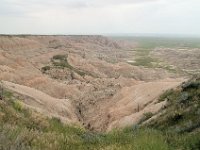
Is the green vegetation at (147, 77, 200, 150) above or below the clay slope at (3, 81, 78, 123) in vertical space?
above

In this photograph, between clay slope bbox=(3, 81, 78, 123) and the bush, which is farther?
the bush

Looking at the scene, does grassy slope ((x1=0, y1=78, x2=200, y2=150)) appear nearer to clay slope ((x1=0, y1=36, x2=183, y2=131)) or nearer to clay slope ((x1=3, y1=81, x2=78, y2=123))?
clay slope ((x1=0, y1=36, x2=183, y2=131))

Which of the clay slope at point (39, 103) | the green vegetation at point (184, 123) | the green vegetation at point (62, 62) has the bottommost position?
the green vegetation at point (62, 62)

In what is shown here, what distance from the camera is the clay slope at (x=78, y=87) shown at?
90.2 ft

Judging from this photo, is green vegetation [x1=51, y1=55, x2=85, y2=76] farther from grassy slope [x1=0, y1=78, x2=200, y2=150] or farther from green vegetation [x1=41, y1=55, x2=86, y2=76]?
grassy slope [x1=0, y1=78, x2=200, y2=150]

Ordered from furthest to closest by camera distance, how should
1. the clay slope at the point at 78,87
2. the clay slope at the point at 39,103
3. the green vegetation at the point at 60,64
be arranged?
the green vegetation at the point at 60,64, the clay slope at the point at 78,87, the clay slope at the point at 39,103

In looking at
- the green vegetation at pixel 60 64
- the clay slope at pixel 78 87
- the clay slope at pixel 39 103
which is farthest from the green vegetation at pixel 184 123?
the green vegetation at pixel 60 64

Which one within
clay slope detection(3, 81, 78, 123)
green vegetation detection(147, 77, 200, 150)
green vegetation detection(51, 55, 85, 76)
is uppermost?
green vegetation detection(147, 77, 200, 150)

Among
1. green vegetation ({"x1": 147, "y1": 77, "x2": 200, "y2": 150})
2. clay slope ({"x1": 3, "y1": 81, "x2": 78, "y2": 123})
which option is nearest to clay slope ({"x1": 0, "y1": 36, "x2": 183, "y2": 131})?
clay slope ({"x1": 3, "y1": 81, "x2": 78, "y2": 123})

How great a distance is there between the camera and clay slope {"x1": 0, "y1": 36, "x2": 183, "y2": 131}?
2748 cm

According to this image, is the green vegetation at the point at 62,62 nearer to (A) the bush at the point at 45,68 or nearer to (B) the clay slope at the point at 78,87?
(B) the clay slope at the point at 78,87

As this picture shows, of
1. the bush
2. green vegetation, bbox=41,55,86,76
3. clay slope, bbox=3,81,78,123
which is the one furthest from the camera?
green vegetation, bbox=41,55,86,76

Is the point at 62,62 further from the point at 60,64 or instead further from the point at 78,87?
the point at 78,87

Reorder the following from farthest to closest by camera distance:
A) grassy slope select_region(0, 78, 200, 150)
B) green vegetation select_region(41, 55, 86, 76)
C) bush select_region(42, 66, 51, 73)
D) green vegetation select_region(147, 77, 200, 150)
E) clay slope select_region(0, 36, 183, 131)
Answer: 1. green vegetation select_region(41, 55, 86, 76)
2. bush select_region(42, 66, 51, 73)
3. clay slope select_region(0, 36, 183, 131)
4. green vegetation select_region(147, 77, 200, 150)
5. grassy slope select_region(0, 78, 200, 150)
